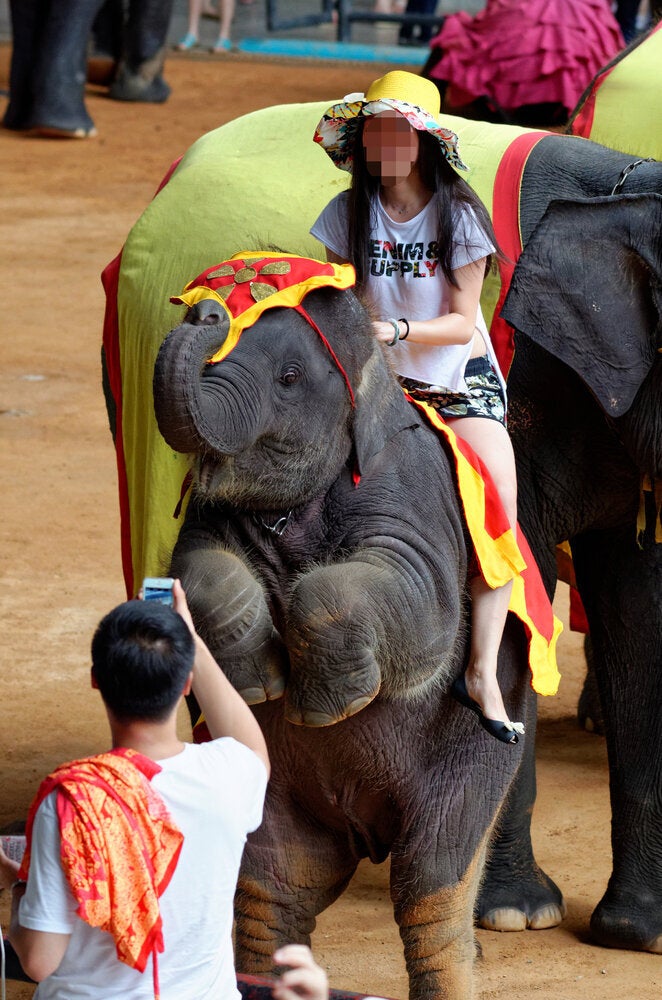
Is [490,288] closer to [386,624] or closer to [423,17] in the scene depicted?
[386,624]

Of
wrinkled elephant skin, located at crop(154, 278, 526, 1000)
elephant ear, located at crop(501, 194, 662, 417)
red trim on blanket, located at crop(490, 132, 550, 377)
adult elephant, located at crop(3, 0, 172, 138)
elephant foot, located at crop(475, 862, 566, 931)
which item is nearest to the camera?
wrinkled elephant skin, located at crop(154, 278, 526, 1000)

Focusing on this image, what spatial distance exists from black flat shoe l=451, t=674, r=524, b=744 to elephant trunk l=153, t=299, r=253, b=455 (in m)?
0.71

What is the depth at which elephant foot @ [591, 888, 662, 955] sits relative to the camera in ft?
13.7

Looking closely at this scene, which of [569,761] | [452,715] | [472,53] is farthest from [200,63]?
[452,715]

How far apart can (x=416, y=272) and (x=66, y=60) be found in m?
11.1

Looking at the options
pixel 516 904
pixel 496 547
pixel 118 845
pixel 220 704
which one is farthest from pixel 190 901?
pixel 516 904

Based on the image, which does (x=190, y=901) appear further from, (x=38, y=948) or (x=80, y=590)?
(x=80, y=590)

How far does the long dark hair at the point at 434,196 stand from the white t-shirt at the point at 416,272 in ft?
0.04

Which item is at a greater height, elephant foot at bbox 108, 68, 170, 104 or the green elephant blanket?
the green elephant blanket

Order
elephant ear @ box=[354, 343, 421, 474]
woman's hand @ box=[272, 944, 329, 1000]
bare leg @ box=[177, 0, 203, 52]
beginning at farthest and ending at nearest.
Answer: bare leg @ box=[177, 0, 203, 52] → elephant ear @ box=[354, 343, 421, 474] → woman's hand @ box=[272, 944, 329, 1000]

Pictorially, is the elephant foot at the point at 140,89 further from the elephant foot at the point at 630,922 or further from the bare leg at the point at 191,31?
the elephant foot at the point at 630,922

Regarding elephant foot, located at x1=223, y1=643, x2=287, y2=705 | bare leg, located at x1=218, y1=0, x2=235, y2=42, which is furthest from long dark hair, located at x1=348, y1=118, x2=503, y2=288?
bare leg, located at x1=218, y1=0, x2=235, y2=42

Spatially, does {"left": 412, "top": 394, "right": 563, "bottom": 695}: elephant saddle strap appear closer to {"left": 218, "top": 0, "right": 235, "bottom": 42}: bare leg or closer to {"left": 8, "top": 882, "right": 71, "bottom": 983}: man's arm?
{"left": 8, "top": 882, "right": 71, "bottom": 983}: man's arm

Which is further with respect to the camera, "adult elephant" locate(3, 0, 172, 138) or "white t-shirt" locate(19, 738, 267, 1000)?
"adult elephant" locate(3, 0, 172, 138)
